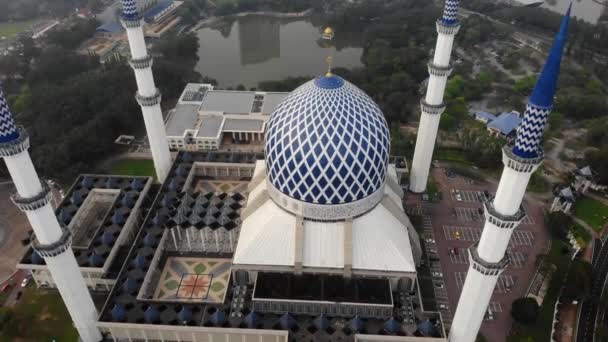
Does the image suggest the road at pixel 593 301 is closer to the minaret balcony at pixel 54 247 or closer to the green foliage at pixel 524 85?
the green foliage at pixel 524 85

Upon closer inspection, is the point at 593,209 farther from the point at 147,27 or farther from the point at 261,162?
the point at 147,27

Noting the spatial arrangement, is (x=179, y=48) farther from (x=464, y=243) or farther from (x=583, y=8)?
(x=583, y=8)

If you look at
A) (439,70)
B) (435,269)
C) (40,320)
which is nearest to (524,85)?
(439,70)

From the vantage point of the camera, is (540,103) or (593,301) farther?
(593,301)

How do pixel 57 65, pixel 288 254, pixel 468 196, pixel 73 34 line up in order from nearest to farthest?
pixel 288 254 < pixel 468 196 < pixel 57 65 < pixel 73 34

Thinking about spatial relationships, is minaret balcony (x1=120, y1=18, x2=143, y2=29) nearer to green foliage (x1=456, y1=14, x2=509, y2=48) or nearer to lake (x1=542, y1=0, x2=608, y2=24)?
green foliage (x1=456, y1=14, x2=509, y2=48)

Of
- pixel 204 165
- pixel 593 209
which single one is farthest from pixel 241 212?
pixel 593 209

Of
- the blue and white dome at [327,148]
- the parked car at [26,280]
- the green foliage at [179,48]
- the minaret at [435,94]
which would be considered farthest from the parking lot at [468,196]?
the green foliage at [179,48]
